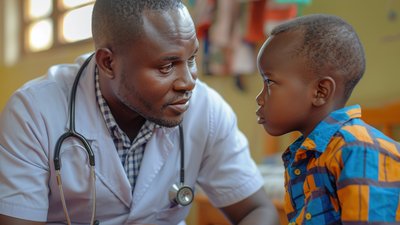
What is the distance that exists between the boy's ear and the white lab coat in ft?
1.47

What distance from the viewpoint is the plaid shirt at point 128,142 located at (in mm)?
1461

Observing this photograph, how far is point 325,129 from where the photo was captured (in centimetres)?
112

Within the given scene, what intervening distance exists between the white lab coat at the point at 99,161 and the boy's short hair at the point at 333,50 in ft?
1.54

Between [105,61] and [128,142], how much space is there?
213 millimetres

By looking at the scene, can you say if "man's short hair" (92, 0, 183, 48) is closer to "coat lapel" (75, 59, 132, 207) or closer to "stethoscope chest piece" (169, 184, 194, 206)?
"coat lapel" (75, 59, 132, 207)

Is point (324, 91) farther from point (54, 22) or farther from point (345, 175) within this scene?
point (54, 22)

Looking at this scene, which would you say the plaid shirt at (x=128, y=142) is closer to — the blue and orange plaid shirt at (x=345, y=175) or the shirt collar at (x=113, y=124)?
the shirt collar at (x=113, y=124)

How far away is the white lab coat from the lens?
1355 mm

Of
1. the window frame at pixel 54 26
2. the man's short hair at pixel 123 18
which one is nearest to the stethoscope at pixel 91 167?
the man's short hair at pixel 123 18

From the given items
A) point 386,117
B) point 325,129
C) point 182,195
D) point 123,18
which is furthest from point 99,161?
point 386,117

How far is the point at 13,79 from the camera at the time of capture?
5555mm

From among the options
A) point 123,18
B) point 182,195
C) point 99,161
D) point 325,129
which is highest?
point 123,18

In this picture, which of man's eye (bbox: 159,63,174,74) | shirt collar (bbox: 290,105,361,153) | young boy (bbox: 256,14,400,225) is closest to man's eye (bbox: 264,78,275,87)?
young boy (bbox: 256,14,400,225)

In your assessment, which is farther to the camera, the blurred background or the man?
the blurred background
